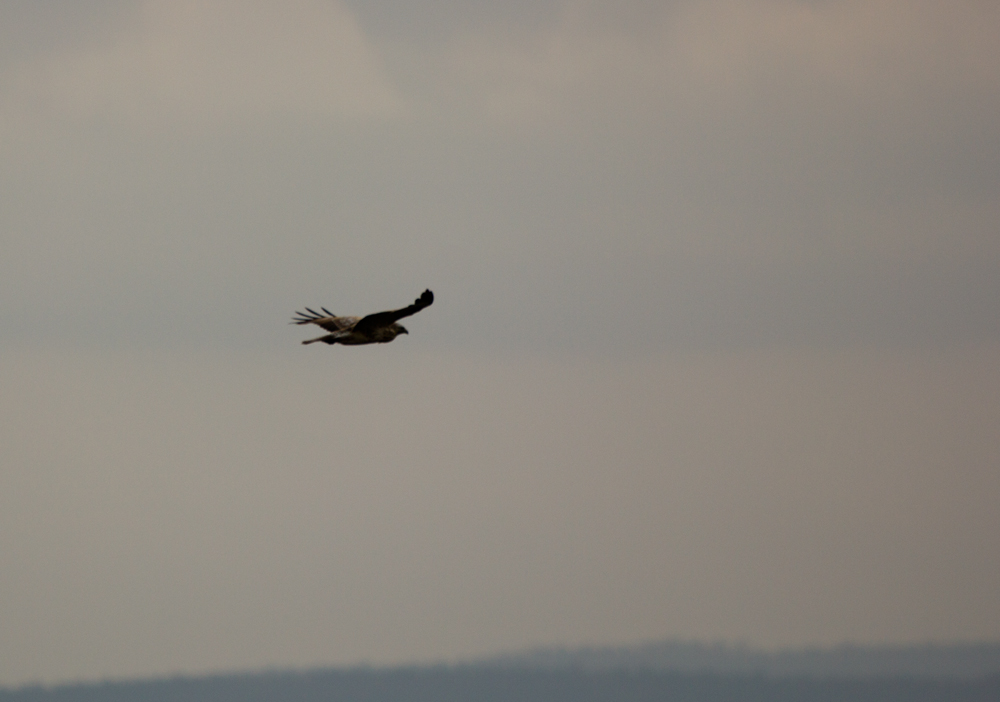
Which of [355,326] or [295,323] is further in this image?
[295,323]

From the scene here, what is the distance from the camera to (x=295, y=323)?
63531mm

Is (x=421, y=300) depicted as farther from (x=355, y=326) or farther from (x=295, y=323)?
(x=295, y=323)

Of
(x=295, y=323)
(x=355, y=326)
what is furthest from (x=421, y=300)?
(x=295, y=323)

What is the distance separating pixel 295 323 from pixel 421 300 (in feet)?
27.1

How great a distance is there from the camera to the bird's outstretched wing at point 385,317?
57.0m

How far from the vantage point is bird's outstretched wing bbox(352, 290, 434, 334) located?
57000 mm

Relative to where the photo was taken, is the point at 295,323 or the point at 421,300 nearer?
the point at 421,300

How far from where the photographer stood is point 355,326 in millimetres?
59719

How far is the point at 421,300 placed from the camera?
56.8 m

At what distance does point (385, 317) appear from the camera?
194 feet

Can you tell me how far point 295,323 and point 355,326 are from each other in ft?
14.8
